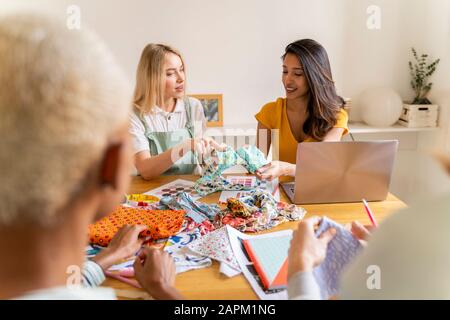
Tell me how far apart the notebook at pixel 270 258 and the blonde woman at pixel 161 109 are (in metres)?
0.92

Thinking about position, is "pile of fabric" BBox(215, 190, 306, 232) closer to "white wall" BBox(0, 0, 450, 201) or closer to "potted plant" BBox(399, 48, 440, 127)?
"white wall" BBox(0, 0, 450, 201)

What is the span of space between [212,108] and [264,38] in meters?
0.65

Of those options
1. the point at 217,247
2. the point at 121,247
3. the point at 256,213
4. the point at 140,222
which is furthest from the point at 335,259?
the point at 140,222

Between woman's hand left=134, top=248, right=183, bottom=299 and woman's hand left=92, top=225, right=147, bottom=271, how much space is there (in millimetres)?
116

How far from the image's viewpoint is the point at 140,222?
1.55 meters

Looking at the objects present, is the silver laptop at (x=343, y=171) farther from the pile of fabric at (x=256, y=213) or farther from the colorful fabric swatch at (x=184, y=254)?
the colorful fabric swatch at (x=184, y=254)

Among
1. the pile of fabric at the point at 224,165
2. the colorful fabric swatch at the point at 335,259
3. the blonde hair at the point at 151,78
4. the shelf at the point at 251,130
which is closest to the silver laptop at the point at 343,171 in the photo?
the pile of fabric at the point at 224,165

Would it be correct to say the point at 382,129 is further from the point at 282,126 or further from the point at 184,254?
the point at 184,254

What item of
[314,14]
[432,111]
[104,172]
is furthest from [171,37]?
[104,172]

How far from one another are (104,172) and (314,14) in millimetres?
3001

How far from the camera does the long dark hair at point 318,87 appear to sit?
7.49 feet

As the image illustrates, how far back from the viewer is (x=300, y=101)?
2477 mm
